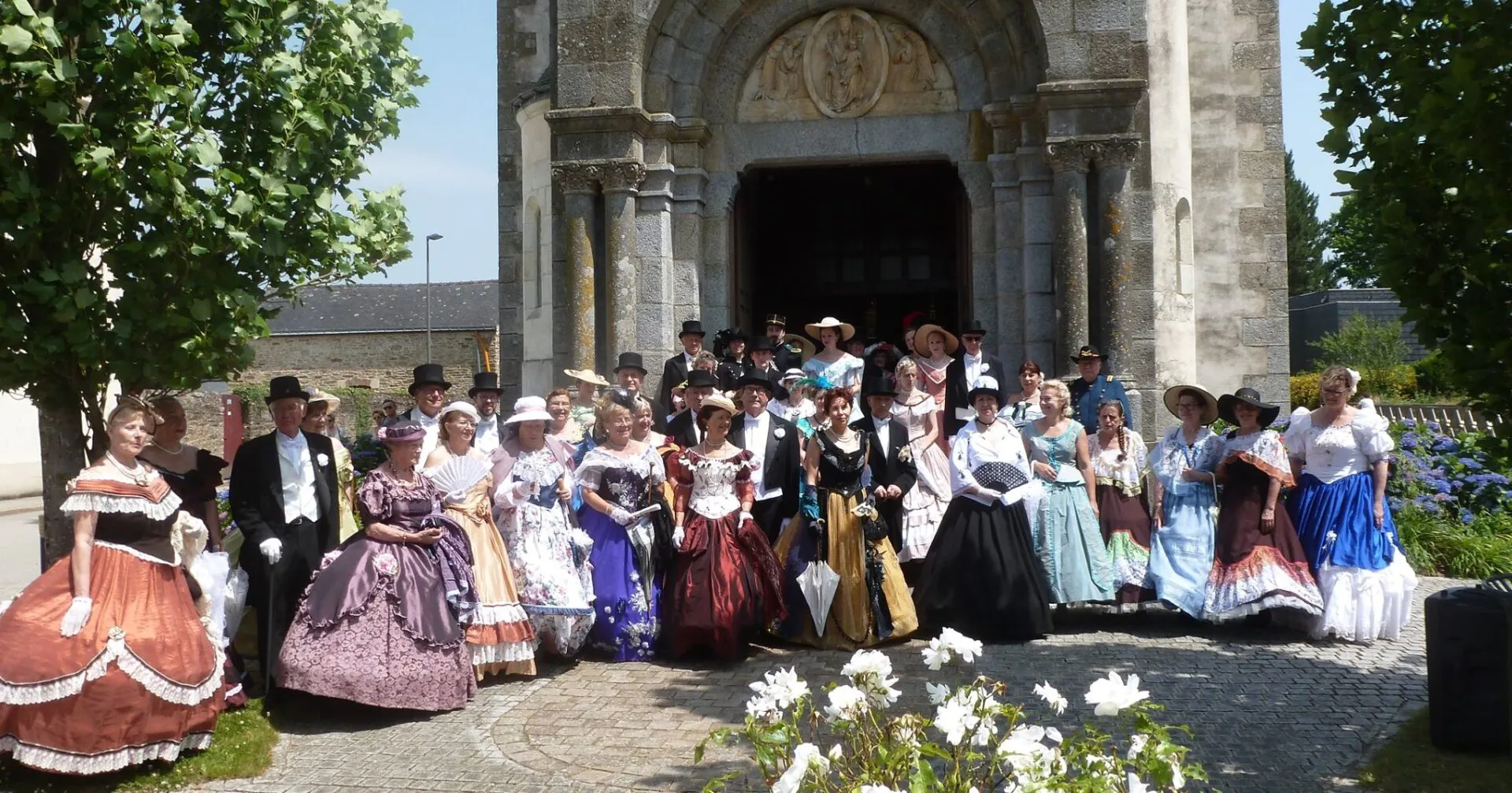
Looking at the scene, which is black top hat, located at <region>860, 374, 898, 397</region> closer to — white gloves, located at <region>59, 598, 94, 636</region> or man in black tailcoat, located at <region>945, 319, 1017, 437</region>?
man in black tailcoat, located at <region>945, 319, 1017, 437</region>

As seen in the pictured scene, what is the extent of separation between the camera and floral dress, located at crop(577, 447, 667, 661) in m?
7.22

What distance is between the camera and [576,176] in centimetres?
1059

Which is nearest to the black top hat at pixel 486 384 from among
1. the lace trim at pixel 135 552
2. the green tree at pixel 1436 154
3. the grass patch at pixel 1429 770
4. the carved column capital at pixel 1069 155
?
the lace trim at pixel 135 552

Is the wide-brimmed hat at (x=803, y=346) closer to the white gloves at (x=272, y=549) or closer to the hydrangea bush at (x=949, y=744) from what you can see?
the white gloves at (x=272, y=549)

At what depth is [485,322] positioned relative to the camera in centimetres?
4194

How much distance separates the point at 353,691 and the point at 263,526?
3.96 ft

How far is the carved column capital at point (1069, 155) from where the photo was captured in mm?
9922

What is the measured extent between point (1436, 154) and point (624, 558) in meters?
4.78

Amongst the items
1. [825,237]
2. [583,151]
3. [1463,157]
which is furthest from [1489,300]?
[825,237]

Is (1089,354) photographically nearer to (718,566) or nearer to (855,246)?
(718,566)

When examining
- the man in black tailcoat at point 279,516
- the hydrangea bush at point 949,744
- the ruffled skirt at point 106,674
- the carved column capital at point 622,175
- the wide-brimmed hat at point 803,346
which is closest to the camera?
the hydrangea bush at point 949,744

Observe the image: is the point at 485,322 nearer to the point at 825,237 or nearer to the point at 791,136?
the point at 825,237

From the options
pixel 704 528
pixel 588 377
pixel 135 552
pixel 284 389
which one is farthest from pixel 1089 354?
pixel 135 552

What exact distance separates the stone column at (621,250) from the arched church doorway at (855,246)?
13.0ft
